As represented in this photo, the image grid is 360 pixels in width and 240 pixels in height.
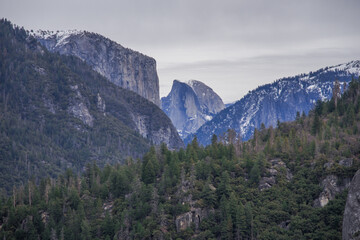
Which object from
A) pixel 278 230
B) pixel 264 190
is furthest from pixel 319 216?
pixel 264 190

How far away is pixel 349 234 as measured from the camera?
10250cm

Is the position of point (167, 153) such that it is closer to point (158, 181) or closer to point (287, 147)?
point (158, 181)

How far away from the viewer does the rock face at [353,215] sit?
333 ft

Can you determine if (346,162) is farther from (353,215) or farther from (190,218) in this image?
(190,218)

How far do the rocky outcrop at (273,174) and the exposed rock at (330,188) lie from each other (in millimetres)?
14582

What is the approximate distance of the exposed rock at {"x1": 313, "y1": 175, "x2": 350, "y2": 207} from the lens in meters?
128

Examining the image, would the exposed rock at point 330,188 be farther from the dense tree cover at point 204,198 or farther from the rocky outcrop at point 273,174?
the rocky outcrop at point 273,174

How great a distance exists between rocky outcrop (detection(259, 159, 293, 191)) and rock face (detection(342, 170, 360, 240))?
126ft

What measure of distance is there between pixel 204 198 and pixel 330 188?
35.1 meters

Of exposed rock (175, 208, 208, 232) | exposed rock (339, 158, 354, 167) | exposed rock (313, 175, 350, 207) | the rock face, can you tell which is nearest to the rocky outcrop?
exposed rock (313, 175, 350, 207)

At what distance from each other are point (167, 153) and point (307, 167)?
52.0 meters

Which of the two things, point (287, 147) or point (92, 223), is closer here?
point (92, 223)

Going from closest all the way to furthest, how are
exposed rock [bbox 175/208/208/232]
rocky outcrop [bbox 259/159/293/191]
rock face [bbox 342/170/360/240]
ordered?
rock face [bbox 342/170/360/240], exposed rock [bbox 175/208/208/232], rocky outcrop [bbox 259/159/293/191]

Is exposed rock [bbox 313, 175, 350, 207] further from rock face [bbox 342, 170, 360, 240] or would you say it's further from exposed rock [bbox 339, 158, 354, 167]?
rock face [bbox 342, 170, 360, 240]
